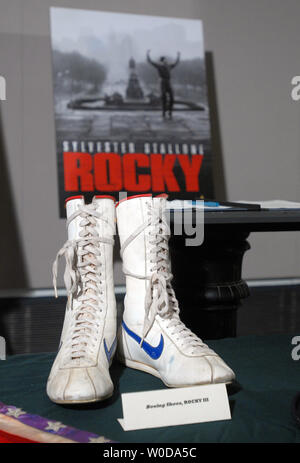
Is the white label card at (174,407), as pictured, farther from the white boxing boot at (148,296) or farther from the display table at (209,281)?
the display table at (209,281)

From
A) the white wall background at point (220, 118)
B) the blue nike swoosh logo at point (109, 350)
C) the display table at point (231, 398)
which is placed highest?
the white wall background at point (220, 118)

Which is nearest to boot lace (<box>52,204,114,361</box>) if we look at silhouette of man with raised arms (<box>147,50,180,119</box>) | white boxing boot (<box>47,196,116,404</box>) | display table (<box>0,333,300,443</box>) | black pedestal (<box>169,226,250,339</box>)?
white boxing boot (<box>47,196,116,404</box>)

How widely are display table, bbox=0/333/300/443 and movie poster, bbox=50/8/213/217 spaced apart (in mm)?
840

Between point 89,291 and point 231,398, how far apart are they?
0.29m

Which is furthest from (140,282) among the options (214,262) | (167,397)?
(214,262)

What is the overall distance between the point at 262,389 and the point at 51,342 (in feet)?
Answer: 3.63

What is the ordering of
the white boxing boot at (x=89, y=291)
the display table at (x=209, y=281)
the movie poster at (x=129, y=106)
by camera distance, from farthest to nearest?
the movie poster at (x=129, y=106)
the display table at (x=209, y=281)
the white boxing boot at (x=89, y=291)

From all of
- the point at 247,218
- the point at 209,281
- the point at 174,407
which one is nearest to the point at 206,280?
the point at 209,281

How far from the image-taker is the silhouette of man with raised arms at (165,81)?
1.76m

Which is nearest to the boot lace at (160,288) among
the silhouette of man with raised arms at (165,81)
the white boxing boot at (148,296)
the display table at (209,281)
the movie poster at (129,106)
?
the white boxing boot at (148,296)

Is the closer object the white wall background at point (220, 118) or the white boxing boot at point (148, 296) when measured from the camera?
the white boxing boot at point (148, 296)

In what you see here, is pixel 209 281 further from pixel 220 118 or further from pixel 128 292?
pixel 220 118

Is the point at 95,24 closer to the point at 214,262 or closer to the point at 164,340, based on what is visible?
the point at 214,262

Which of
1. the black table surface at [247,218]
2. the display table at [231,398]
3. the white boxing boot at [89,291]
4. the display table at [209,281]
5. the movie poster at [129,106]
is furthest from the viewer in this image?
the movie poster at [129,106]
